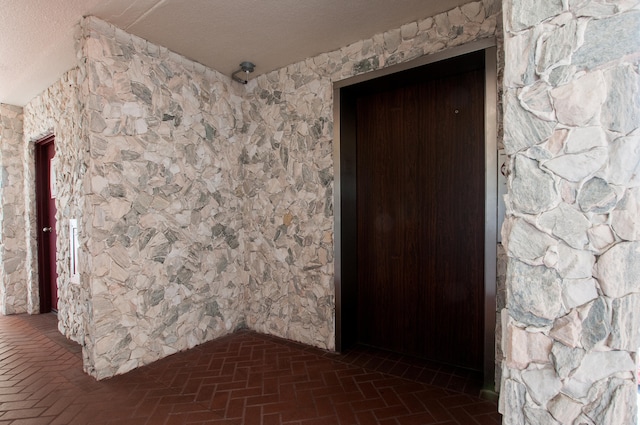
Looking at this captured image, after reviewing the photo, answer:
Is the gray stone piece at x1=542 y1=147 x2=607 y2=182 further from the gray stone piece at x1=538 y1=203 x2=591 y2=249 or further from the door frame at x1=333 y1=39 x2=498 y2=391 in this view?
the door frame at x1=333 y1=39 x2=498 y2=391

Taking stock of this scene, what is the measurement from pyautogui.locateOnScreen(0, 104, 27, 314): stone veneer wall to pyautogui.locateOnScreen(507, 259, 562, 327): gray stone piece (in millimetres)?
5504

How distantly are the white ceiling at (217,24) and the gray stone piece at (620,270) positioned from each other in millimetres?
1977

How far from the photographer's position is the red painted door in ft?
13.9

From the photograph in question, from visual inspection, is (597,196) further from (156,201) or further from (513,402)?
(156,201)

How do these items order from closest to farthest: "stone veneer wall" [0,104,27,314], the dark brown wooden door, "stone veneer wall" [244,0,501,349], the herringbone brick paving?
the herringbone brick paving
the dark brown wooden door
"stone veneer wall" [244,0,501,349]
"stone veneer wall" [0,104,27,314]

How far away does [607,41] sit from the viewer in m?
1.03

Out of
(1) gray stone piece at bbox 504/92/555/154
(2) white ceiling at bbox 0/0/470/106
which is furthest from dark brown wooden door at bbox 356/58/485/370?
(1) gray stone piece at bbox 504/92/555/154

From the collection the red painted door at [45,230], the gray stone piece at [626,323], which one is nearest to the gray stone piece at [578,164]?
the gray stone piece at [626,323]

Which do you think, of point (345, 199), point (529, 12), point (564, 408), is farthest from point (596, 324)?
point (345, 199)

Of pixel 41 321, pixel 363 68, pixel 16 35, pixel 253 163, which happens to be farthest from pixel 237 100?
pixel 41 321

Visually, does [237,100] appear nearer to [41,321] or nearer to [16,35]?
[16,35]

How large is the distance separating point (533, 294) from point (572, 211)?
31 cm

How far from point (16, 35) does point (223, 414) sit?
331 cm

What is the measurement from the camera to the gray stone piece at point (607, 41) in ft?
3.31
